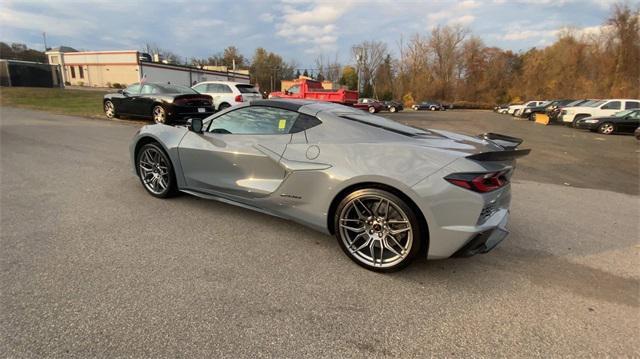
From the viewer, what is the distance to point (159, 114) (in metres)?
11.7

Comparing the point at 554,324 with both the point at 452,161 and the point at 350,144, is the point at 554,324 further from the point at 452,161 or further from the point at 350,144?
the point at 350,144

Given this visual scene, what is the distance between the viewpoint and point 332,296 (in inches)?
102

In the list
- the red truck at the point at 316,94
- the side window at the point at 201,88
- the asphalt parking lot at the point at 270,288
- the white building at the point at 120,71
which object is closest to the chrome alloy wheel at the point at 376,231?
the asphalt parking lot at the point at 270,288

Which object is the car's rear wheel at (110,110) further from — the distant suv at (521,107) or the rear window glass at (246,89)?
the distant suv at (521,107)

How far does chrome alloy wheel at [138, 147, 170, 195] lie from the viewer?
14.4 ft

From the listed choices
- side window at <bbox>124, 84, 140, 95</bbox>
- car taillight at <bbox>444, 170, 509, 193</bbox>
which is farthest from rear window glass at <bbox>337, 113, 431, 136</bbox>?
side window at <bbox>124, 84, 140, 95</bbox>

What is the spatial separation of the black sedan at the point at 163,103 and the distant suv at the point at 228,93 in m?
1.88

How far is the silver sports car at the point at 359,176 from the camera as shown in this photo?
2.70 m

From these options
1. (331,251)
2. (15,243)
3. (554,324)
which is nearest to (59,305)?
(15,243)

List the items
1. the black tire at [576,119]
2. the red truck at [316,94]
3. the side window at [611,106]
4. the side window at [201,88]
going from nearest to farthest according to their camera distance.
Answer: the side window at [201,88]
the side window at [611,106]
the black tire at [576,119]
the red truck at [316,94]

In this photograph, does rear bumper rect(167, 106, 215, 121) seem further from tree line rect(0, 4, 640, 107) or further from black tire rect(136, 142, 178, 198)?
tree line rect(0, 4, 640, 107)

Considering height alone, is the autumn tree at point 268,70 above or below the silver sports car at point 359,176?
above

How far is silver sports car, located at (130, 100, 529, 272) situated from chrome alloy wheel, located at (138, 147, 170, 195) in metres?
0.40

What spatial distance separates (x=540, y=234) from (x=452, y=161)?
6.50 ft
